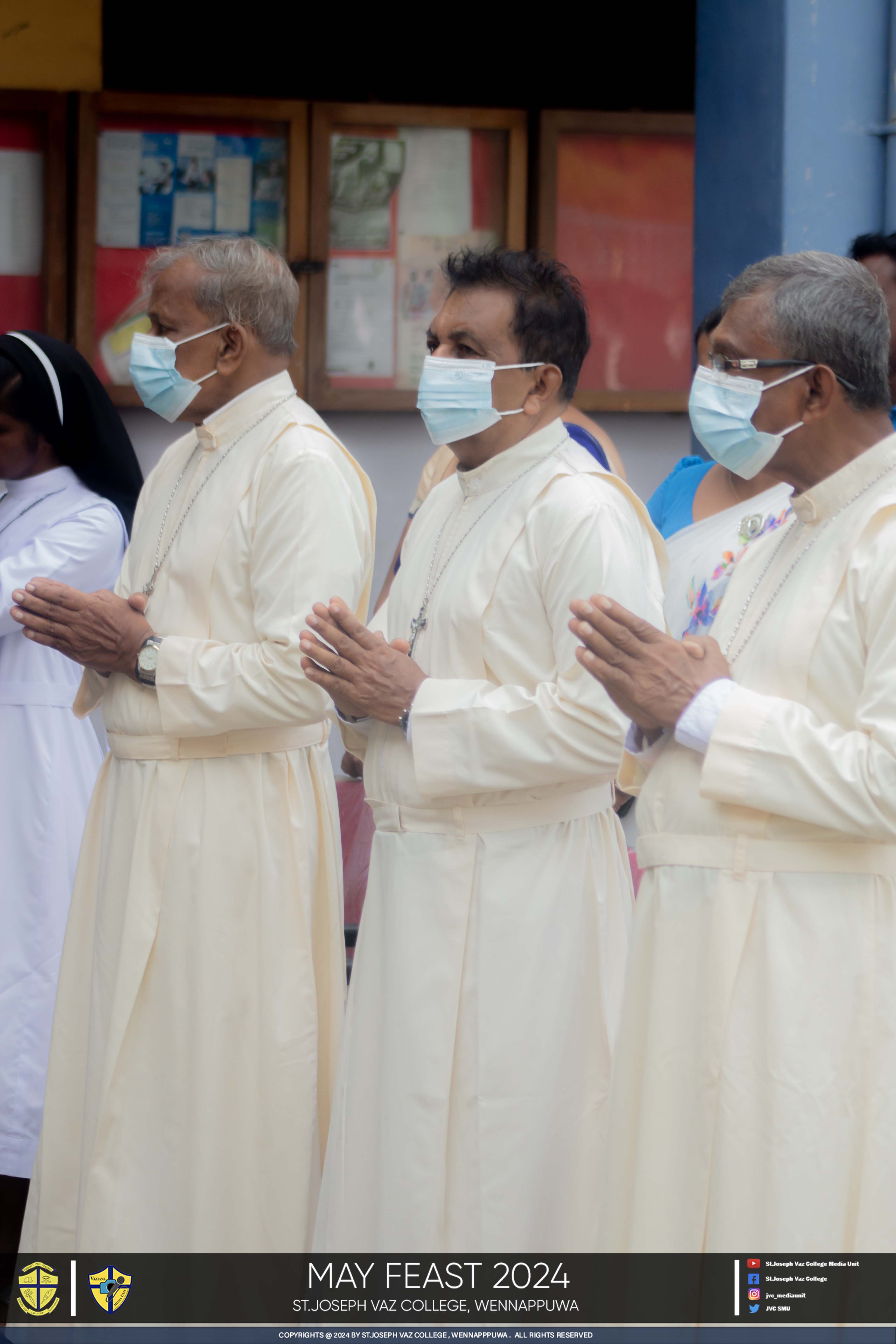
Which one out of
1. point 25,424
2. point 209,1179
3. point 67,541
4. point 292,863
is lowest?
point 209,1179

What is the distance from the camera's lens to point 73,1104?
341 centimetres

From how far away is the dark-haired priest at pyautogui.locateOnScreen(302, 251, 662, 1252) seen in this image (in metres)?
2.77

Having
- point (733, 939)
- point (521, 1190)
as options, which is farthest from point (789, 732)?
point (521, 1190)

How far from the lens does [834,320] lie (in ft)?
7.64

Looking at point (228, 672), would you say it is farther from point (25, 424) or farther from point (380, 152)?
point (380, 152)

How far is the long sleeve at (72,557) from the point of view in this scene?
3.92 meters

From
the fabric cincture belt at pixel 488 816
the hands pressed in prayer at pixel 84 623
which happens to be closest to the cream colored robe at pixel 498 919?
the fabric cincture belt at pixel 488 816

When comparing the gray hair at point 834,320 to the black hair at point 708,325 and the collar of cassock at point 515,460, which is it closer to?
the collar of cassock at point 515,460

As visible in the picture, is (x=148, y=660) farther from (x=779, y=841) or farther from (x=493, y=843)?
(x=779, y=841)

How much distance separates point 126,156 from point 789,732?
4221mm

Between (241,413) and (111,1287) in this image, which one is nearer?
(111,1287)

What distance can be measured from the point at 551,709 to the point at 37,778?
1.88m

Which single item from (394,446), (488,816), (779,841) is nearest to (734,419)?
(779,841)

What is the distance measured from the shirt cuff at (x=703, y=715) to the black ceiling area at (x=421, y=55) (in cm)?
412
